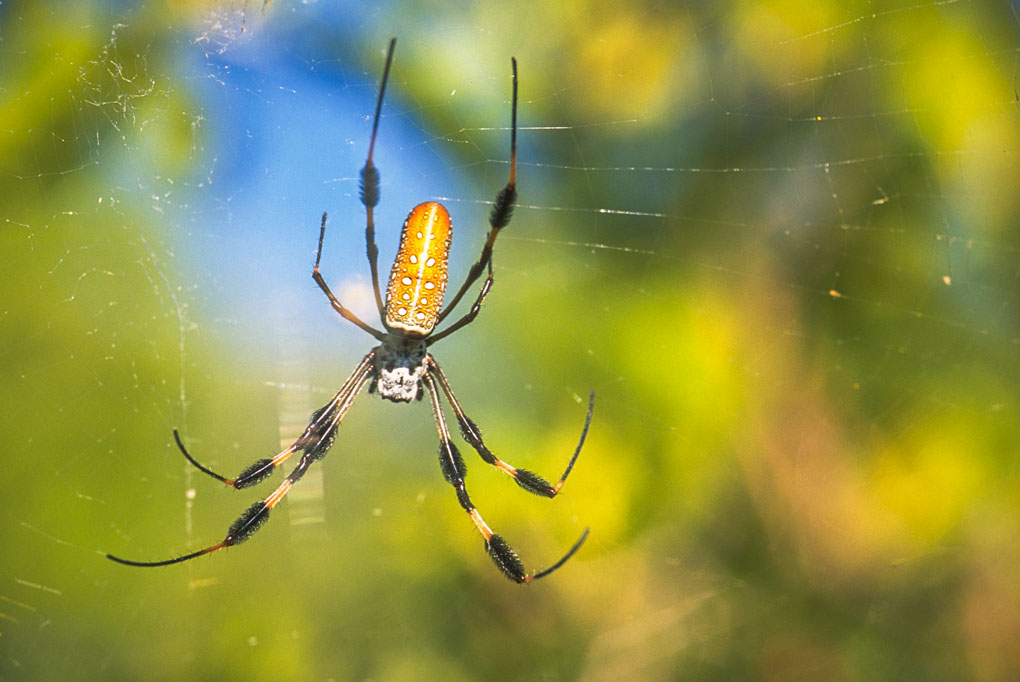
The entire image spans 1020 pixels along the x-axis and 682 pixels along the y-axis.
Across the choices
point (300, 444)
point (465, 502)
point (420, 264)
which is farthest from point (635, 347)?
point (300, 444)

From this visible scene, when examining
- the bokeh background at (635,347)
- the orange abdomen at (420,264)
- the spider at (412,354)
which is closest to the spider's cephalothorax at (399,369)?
the spider at (412,354)

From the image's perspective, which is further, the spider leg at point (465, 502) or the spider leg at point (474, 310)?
the spider leg at point (465, 502)

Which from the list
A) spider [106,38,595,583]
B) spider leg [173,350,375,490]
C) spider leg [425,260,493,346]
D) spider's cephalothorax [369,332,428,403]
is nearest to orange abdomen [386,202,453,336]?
spider [106,38,595,583]

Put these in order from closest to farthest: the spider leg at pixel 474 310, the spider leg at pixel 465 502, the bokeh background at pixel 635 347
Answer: the spider leg at pixel 474 310
the spider leg at pixel 465 502
the bokeh background at pixel 635 347

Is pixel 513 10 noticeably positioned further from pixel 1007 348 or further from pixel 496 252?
pixel 1007 348

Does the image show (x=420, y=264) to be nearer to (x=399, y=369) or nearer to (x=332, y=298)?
(x=332, y=298)

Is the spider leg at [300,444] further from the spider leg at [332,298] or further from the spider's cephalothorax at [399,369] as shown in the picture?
the spider leg at [332,298]

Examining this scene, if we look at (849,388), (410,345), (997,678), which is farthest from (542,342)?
(997,678)

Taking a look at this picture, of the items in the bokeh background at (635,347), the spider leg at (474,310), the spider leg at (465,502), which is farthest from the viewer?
the bokeh background at (635,347)
